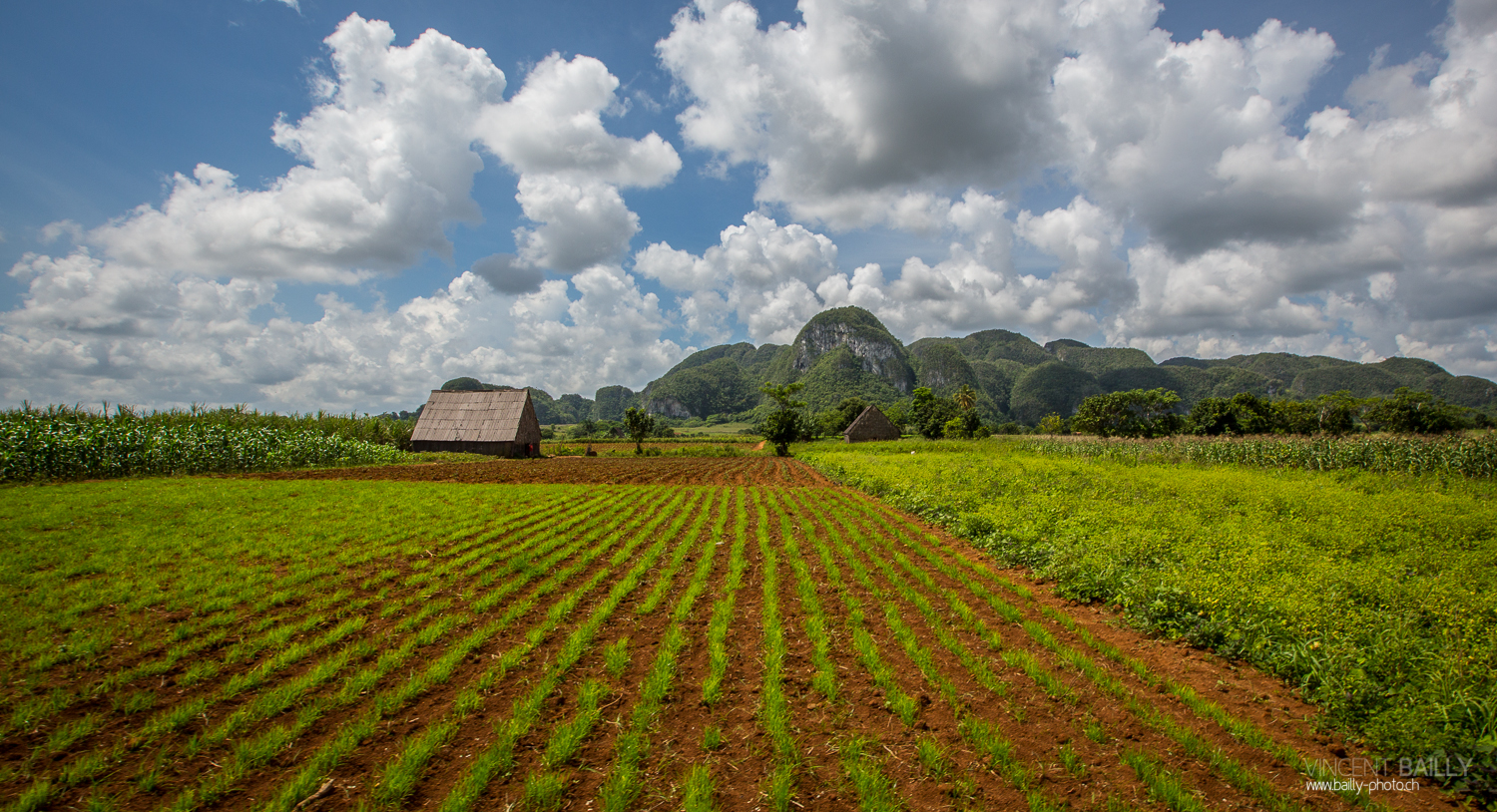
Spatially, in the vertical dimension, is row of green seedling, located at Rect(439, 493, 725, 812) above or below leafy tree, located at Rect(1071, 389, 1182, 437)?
below

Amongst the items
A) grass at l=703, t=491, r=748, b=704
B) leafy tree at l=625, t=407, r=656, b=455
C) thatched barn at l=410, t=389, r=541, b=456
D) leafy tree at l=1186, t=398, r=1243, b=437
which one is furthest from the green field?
leafy tree at l=1186, t=398, r=1243, b=437

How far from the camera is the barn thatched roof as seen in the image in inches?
1651

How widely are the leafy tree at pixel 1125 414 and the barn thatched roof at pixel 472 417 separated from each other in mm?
71385

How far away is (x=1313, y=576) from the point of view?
6410mm

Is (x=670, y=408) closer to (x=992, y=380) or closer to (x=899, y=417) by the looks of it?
(x=899, y=417)

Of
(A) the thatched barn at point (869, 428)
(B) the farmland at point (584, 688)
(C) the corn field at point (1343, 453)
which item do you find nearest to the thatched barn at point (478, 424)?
(B) the farmland at point (584, 688)

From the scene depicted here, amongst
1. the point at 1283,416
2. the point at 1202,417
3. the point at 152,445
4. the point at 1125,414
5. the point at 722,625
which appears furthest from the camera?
the point at 1125,414

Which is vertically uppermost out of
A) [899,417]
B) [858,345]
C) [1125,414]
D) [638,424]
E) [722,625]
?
[858,345]

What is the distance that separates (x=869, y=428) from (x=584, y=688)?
193 feet

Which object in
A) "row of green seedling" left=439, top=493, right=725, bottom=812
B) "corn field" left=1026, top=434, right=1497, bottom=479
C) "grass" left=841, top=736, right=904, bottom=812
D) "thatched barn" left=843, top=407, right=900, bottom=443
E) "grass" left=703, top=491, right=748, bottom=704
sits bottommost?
"grass" left=841, top=736, right=904, bottom=812

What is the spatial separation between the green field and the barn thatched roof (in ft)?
127

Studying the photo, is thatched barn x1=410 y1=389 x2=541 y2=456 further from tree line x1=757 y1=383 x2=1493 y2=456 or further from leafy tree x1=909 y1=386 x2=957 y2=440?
leafy tree x1=909 y1=386 x2=957 y2=440

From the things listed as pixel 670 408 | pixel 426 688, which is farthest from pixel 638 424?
pixel 670 408

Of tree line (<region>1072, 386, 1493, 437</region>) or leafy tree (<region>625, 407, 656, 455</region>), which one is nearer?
tree line (<region>1072, 386, 1493, 437</region>)
